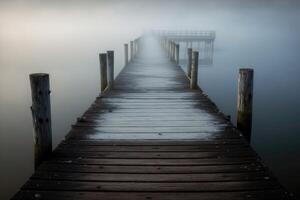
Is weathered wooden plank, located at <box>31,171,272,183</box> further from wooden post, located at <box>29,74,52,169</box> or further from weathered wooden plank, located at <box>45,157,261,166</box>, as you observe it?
wooden post, located at <box>29,74,52,169</box>

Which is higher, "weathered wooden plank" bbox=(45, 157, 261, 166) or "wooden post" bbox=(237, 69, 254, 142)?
"wooden post" bbox=(237, 69, 254, 142)

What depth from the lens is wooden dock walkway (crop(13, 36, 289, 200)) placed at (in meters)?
3.87

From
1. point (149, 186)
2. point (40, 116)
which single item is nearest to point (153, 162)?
point (149, 186)

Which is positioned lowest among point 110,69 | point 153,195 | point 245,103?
point 153,195

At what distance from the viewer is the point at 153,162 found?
4.73 meters

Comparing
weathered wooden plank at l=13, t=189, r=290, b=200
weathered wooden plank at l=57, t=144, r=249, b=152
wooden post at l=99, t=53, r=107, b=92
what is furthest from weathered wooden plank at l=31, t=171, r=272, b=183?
wooden post at l=99, t=53, r=107, b=92

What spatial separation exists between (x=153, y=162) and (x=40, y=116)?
5.90ft

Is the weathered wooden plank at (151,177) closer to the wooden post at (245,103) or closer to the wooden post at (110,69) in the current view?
the wooden post at (245,103)

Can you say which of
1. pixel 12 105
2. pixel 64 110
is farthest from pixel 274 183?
pixel 12 105

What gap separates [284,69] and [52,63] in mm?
28750

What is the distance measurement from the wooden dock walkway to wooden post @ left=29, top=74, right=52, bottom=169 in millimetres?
187

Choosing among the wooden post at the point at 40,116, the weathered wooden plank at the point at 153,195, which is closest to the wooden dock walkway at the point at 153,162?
the weathered wooden plank at the point at 153,195

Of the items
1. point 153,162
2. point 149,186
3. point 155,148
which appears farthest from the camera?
point 155,148

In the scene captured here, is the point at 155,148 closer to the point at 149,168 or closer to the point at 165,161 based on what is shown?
the point at 165,161
